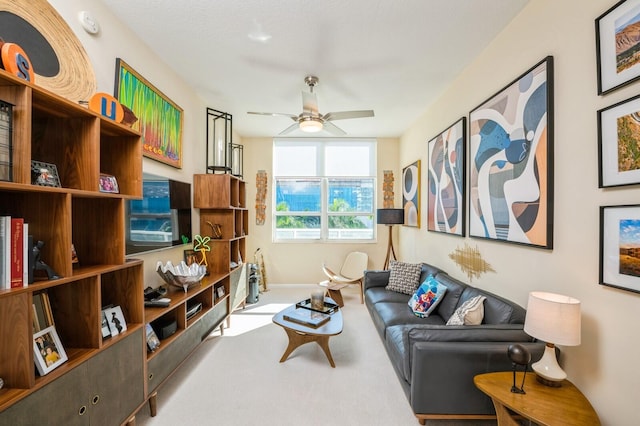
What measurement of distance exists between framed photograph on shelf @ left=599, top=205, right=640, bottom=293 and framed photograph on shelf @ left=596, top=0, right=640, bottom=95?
0.63m

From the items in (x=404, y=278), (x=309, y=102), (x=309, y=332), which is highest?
(x=309, y=102)

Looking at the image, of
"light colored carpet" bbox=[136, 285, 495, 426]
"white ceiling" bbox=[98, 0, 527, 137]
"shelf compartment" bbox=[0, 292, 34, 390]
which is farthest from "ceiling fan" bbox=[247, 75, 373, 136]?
"light colored carpet" bbox=[136, 285, 495, 426]

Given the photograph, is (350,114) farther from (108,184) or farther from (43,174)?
(43,174)

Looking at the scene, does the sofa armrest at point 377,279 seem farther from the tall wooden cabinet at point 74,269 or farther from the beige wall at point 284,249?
the tall wooden cabinet at point 74,269

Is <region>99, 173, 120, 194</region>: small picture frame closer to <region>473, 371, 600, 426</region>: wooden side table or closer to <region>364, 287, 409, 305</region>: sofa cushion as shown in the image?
<region>473, 371, 600, 426</region>: wooden side table

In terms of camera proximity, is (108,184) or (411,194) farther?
(411,194)

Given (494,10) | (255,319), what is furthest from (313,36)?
(255,319)

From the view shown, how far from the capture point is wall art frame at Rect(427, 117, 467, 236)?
2822 millimetres

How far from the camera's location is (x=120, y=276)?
1.82 metres

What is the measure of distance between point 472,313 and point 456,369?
2.04 ft

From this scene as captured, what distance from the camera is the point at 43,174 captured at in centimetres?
127

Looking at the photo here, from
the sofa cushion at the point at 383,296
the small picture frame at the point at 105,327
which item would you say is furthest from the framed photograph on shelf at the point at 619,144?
the small picture frame at the point at 105,327

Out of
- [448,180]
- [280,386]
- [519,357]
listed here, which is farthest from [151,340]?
[448,180]

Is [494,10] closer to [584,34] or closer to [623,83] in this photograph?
[584,34]
